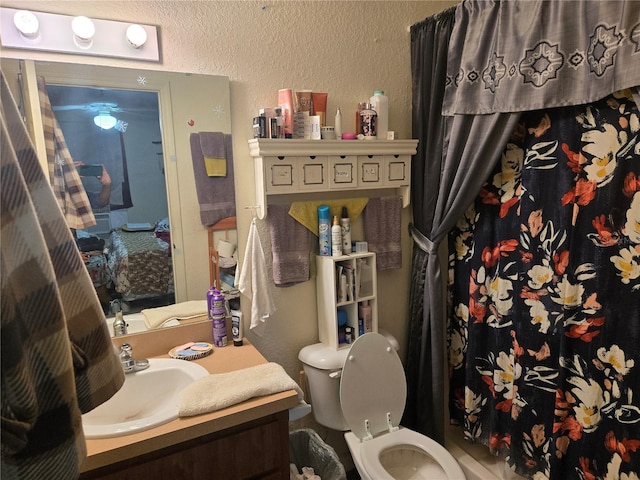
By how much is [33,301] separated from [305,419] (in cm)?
164

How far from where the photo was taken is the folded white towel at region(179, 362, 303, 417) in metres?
1.21

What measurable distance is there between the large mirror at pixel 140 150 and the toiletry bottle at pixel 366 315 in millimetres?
688

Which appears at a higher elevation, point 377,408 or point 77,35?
point 77,35

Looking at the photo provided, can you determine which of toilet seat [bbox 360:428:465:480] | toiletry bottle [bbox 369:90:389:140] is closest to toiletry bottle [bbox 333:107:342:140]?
toiletry bottle [bbox 369:90:389:140]

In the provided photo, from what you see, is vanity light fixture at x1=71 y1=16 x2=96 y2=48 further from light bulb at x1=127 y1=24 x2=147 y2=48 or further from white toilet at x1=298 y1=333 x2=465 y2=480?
white toilet at x1=298 y1=333 x2=465 y2=480

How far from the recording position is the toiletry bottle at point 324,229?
181 centimetres

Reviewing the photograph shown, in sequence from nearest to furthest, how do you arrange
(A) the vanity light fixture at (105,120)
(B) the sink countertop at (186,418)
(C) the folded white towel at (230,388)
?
(B) the sink countertop at (186,418), (C) the folded white towel at (230,388), (A) the vanity light fixture at (105,120)

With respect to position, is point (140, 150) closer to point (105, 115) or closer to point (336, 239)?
point (105, 115)

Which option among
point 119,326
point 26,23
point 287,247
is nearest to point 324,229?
point 287,247

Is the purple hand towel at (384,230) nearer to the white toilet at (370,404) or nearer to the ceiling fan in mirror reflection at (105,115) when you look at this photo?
the white toilet at (370,404)

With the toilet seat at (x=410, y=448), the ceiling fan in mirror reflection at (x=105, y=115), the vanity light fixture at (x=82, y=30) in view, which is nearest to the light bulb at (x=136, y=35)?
the vanity light fixture at (x=82, y=30)

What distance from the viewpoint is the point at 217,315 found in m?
1.63

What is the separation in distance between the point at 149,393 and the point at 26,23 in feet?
4.01

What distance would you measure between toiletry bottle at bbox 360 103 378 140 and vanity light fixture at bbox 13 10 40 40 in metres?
Answer: 1.19
